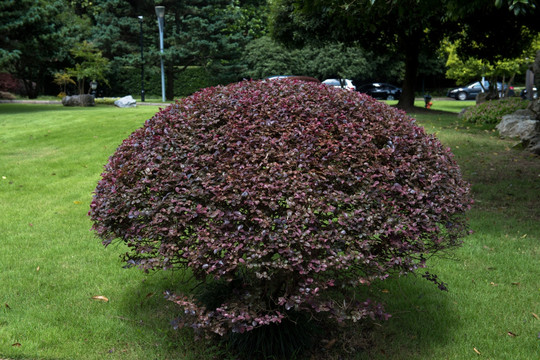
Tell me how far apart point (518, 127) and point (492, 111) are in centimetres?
348

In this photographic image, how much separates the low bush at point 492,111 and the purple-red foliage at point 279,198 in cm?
1366

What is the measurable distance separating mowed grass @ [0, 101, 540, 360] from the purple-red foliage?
0.72 metres

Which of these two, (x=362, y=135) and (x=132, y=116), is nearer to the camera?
(x=362, y=135)

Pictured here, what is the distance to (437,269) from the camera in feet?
18.0

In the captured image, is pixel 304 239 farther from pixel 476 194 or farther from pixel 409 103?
pixel 409 103

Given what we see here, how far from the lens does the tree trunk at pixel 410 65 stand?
70.1 ft

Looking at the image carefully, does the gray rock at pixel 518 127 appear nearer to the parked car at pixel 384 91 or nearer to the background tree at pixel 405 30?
the background tree at pixel 405 30

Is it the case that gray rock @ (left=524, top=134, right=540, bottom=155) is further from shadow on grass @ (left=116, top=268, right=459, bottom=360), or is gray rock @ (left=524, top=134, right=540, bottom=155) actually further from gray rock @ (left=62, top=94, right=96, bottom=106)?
gray rock @ (left=62, top=94, right=96, bottom=106)

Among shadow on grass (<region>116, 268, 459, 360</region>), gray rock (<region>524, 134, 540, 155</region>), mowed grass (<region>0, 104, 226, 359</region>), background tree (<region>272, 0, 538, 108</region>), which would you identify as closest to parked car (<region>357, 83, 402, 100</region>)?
background tree (<region>272, 0, 538, 108</region>)

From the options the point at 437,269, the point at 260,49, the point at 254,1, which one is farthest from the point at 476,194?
the point at 254,1

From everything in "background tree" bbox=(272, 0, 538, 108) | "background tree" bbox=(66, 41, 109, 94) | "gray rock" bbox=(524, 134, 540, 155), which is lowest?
"gray rock" bbox=(524, 134, 540, 155)

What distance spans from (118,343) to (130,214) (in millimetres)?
1204

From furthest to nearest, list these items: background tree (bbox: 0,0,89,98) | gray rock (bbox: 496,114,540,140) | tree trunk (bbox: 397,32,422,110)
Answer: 1. tree trunk (bbox: 397,32,422,110)
2. background tree (bbox: 0,0,89,98)
3. gray rock (bbox: 496,114,540,140)

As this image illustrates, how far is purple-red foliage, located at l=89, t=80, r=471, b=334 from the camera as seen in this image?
3.28 meters
